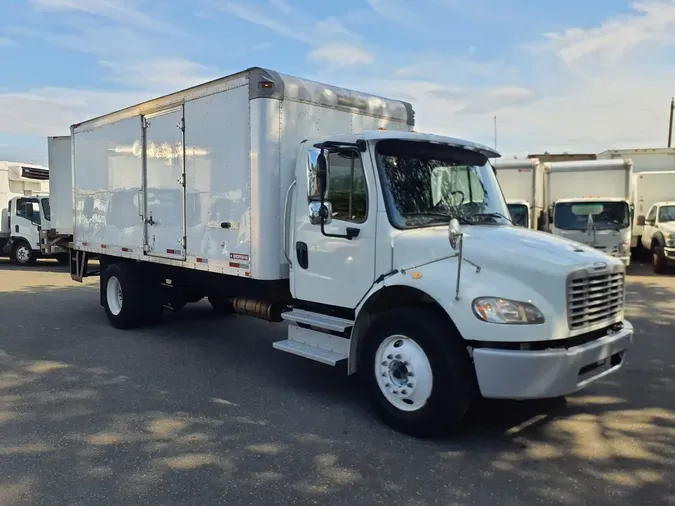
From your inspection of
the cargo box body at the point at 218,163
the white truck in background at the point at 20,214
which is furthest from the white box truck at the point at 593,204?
the white truck in background at the point at 20,214

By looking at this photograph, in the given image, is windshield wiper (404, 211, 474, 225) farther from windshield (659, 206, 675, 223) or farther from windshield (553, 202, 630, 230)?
windshield (659, 206, 675, 223)

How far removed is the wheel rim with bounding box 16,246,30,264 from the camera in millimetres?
19547

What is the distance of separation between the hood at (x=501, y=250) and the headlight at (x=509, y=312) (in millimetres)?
243

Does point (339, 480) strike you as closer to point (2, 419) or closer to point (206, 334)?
point (2, 419)

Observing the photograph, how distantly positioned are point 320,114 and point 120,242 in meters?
3.98

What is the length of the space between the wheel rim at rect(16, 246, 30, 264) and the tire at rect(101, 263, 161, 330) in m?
12.4

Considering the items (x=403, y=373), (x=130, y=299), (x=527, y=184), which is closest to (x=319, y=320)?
(x=403, y=373)

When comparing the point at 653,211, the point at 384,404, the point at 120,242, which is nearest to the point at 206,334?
the point at 120,242

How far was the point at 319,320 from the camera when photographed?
18.5ft

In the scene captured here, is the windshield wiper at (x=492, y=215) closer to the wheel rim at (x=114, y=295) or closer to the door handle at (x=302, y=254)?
the door handle at (x=302, y=254)

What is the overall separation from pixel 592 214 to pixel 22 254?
17666 millimetres

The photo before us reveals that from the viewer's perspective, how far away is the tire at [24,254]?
63.9ft

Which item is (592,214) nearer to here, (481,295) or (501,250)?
(501,250)

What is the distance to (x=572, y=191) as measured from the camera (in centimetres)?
1747
